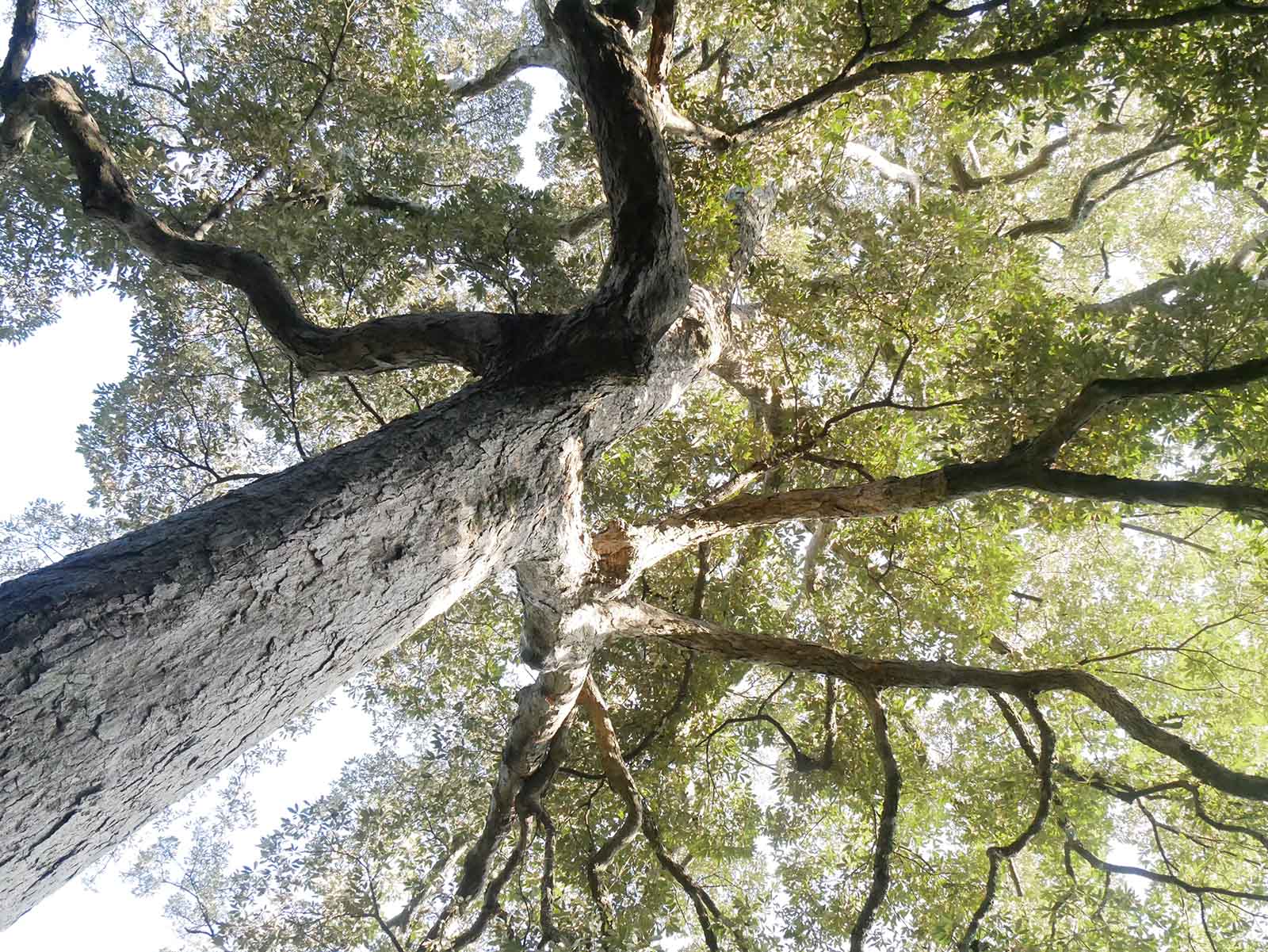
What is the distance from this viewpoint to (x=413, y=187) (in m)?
6.42

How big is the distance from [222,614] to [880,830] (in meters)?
5.19

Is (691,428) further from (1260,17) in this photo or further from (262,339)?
(1260,17)

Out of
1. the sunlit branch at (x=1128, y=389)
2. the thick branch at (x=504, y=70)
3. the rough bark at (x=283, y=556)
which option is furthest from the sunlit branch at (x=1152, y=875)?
the thick branch at (x=504, y=70)

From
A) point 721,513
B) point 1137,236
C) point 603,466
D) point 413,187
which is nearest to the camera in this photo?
point 721,513

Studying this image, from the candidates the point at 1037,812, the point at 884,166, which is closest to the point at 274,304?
the point at 1037,812

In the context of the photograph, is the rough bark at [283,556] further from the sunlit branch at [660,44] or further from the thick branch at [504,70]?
the thick branch at [504,70]

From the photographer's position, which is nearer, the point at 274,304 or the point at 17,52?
the point at 274,304

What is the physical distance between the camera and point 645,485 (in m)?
8.11

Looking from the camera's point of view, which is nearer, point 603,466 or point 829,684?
point 829,684

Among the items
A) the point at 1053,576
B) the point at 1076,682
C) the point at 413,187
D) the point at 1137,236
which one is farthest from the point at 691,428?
the point at 1137,236

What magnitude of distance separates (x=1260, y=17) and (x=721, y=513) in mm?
4831

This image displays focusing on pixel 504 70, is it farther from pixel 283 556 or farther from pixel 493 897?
pixel 493 897

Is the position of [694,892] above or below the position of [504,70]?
below

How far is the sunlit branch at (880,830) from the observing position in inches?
198
